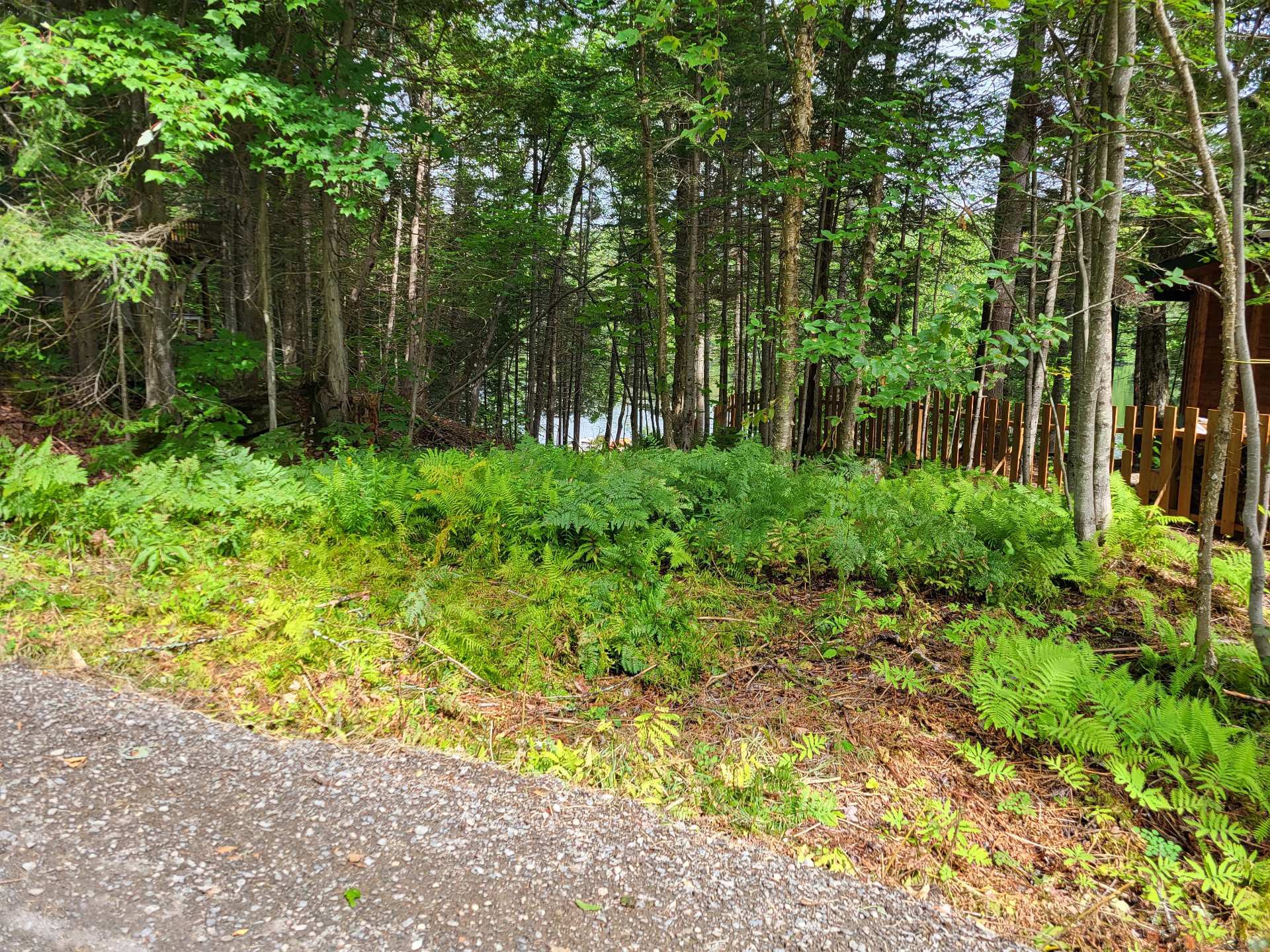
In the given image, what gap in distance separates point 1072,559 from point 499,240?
12.6 meters

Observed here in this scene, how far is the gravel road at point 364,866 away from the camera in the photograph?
2.19m

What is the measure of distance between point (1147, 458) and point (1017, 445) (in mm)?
1588

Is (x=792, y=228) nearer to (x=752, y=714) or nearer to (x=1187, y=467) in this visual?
(x=1187, y=467)

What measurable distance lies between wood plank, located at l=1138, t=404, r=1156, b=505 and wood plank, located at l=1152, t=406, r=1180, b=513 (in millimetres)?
82

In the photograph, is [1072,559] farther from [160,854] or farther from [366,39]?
[366,39]

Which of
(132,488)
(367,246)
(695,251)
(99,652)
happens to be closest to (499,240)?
(367,246)

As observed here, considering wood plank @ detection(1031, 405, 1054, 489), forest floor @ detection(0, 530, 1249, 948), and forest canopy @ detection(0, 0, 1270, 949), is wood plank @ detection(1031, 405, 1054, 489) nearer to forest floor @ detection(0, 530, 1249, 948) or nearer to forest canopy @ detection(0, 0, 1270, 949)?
forest canopy @ detection(0, 0, 1270, 949)

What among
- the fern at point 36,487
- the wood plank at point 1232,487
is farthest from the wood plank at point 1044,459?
the fern at point 36,487

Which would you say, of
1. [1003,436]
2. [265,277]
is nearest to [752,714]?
[1003,436]

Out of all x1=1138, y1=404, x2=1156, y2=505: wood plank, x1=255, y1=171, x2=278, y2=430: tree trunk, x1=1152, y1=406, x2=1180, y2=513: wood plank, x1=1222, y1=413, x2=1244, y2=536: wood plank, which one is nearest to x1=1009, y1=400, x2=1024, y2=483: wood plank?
x1=1138, y1=404, x2=1156, y2=505: wood plank

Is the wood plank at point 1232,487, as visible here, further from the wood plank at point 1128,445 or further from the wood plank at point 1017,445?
the wood plank at point 1017,445

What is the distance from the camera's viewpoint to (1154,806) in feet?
9.00

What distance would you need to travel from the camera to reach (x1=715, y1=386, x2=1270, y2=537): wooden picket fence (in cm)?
670

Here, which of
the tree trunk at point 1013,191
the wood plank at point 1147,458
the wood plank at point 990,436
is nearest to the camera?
the wood plank at point 1147,458
